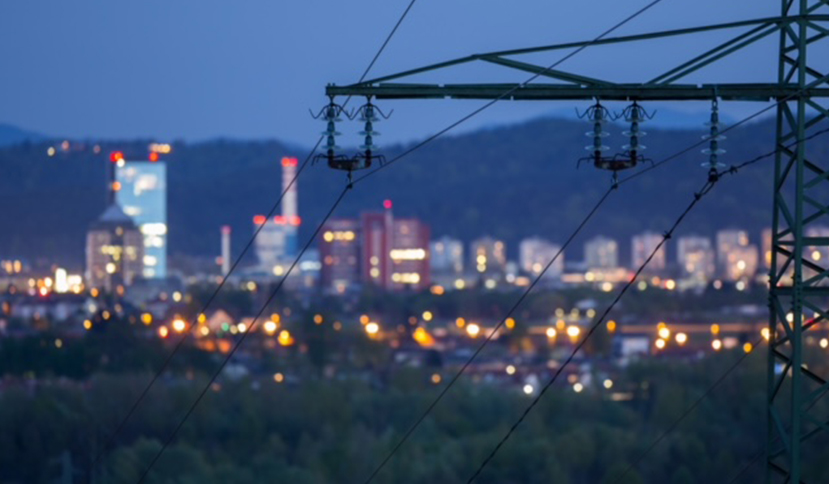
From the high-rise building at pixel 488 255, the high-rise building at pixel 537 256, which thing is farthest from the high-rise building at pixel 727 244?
the high-rise building at pixel 488 255

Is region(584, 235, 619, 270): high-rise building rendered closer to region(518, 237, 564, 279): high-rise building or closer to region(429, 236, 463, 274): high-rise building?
region(518, 237, 564, 279): high-rise building

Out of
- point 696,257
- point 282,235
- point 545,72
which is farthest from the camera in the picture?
point 282,235

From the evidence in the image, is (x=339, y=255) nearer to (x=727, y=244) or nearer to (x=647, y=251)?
(x=647, y=251)

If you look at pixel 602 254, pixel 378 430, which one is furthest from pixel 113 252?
pixel 378 430

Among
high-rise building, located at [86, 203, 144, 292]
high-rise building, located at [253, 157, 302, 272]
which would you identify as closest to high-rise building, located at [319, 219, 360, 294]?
high-rise building, located at [86, 203, 144, 292]

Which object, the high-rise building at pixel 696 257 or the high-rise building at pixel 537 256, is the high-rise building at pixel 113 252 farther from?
the high-rise building at pixel 696 257

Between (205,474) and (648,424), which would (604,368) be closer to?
(648,424)
